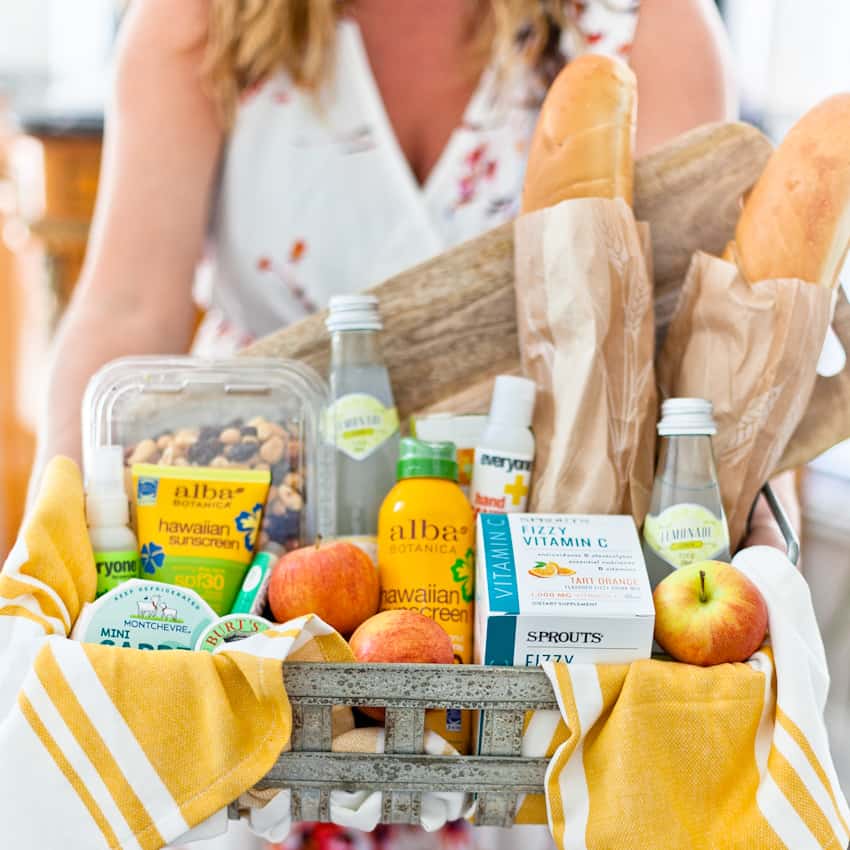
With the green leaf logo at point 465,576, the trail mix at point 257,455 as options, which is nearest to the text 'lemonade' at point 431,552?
the green leaf logo at point 465,576

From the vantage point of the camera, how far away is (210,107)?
40.1 inches

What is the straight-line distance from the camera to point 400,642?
57 centimetres

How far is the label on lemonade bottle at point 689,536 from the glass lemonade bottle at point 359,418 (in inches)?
8.3

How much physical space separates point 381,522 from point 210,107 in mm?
576

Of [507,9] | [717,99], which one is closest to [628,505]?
[717,99]

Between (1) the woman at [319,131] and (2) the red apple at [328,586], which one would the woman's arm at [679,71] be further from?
(2) the red apple at [328,586]

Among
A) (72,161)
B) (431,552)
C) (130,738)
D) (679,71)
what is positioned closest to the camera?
(130,738)

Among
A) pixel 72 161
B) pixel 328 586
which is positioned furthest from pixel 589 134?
pixel 72 161

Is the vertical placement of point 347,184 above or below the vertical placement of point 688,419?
above

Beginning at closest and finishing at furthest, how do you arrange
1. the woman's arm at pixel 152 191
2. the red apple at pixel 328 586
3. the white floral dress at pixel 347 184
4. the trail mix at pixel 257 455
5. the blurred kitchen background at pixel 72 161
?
the red apple at pixel 328 586, the trail mix at pixel 257 455, the woman's arm at pixel 152 191, the white floral dress at pixel 347 184, the blurred kitchen background at pixel 72 161

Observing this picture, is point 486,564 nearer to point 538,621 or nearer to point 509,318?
point 538,621

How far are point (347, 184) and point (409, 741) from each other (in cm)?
70

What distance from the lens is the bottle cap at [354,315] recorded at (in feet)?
2.45

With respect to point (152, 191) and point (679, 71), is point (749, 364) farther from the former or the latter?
point (152, 191)
